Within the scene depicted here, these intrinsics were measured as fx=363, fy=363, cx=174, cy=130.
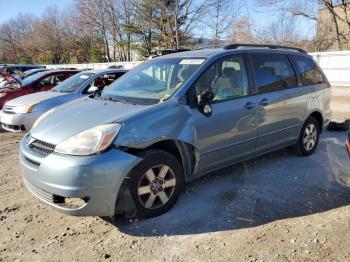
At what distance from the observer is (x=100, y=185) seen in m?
3.29

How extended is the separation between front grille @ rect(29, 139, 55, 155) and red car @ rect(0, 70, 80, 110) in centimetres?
641

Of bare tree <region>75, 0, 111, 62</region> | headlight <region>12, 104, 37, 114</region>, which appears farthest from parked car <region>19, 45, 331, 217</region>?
bare tree <region>75, 0, 111, 62</region>

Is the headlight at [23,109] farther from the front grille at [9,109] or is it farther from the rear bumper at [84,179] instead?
the rear bumper at [84,179]

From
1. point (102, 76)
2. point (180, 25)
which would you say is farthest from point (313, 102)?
point (180, 25)

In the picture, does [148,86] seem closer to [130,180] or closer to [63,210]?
[130,180]

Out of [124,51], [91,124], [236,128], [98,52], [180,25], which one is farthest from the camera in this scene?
[98,52]

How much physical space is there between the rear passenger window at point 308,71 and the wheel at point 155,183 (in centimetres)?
285

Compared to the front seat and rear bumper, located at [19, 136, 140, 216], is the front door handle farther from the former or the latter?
rear bumper, located at [19, 136, 140, 216]

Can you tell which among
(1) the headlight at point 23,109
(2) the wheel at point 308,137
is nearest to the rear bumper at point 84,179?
(2) the wheel at point 308,137

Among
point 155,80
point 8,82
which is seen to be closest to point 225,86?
point 155,80

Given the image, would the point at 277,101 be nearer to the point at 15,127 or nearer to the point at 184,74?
the point at 184,74

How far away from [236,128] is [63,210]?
7.21ft

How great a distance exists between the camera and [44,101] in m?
7.65

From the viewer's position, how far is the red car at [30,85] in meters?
9.52
